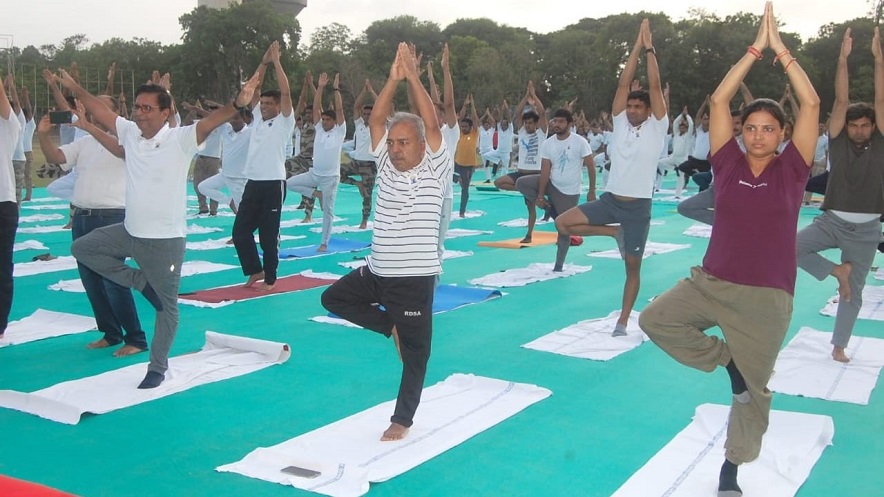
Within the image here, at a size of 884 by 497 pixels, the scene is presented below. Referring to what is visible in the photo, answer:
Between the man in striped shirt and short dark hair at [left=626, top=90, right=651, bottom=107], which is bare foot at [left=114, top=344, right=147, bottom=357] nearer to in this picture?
the man in striped shirt

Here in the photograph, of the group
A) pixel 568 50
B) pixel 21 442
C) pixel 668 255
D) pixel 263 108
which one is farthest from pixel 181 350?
pixel 568 50

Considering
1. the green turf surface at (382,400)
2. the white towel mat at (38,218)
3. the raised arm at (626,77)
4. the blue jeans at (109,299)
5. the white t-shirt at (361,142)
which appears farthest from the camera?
the white t-shirt at (361,142)

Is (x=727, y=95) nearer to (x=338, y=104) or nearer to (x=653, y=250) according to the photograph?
(x=338, y=104)

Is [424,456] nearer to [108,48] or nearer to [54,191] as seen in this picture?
[54,191]

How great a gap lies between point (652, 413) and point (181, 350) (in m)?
3.59

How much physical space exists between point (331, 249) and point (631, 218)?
18.8 ft

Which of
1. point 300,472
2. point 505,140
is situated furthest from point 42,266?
point 505,140

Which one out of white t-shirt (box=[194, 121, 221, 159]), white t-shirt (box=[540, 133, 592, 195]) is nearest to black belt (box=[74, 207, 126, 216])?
white t-shirt (box=[540, 133, 592, 195])

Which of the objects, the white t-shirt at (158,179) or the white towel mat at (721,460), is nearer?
the white towel mat at (721,460)

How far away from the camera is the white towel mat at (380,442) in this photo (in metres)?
4.14

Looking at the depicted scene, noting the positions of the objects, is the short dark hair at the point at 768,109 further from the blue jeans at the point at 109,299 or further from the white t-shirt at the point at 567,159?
the white t-shirt at the point at 567,159

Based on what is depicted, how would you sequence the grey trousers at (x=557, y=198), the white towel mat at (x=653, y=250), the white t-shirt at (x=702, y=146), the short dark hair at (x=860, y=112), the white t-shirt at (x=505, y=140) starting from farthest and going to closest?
the white t-shirt at (x=505, y=140), the white t-shirt at (x=702, y=146), the white towel mat at (x=653, y=250), the grey trousers at (x=557, y=198), the short dark hair at (x=860, y=112)

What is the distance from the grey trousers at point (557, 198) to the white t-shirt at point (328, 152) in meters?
2.60

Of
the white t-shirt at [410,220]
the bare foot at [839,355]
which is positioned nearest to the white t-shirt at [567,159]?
the bare foot at [839,355]
